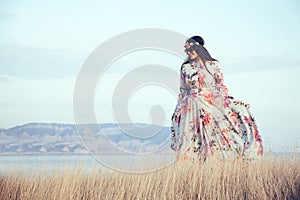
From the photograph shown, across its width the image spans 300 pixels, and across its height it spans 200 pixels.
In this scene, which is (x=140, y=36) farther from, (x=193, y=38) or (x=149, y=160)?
(x=149, y=160)

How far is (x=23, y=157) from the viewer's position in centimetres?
814

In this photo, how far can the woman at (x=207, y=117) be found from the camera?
27.8ft

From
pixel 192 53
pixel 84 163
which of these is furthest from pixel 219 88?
pixel 84 163

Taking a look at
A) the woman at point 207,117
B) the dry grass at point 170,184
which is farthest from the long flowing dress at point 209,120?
the dry grass at point 170,184

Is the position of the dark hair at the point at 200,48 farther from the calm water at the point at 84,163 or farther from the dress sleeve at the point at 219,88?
the calm water at the point at 84,163

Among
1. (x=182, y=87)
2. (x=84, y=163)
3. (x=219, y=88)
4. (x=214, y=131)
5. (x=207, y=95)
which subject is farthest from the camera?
(x=182, y=87)

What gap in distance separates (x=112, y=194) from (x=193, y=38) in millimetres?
2935

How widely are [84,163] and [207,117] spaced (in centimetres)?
207

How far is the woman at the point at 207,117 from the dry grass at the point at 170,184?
79 centimetres

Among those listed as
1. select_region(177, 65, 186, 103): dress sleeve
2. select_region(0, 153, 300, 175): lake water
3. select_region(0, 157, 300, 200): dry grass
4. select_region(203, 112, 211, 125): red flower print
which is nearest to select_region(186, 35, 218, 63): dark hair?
select_region(177, 65, 186, 103): dress sleeve

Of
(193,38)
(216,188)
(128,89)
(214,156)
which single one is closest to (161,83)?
(128,89)

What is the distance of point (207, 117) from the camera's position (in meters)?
8.62

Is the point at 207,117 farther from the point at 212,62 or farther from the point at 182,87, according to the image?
the point at 212,62

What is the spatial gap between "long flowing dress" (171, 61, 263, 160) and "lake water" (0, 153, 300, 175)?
1.74 ft
